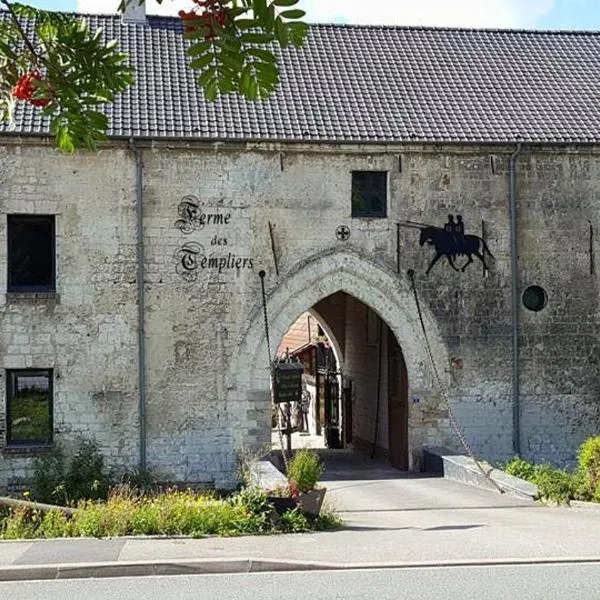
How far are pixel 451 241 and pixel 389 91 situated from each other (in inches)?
138

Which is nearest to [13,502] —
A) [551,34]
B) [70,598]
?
[70,598]

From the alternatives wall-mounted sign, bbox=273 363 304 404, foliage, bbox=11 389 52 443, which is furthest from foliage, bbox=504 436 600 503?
foliage, bbox=11 389 52 443

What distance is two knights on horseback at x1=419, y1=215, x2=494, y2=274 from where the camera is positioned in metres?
21.1

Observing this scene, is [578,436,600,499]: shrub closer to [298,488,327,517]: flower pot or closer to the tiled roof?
[298,488,327,517]: flower pot

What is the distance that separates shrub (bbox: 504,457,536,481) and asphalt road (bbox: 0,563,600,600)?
23.0 feet

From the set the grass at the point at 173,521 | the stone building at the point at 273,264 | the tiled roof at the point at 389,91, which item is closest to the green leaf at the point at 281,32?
the grass at the point at 173,521

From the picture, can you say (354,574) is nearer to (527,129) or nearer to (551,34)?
(527,129)

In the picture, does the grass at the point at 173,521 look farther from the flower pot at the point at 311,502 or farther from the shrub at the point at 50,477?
the shrub at the point at 50,477

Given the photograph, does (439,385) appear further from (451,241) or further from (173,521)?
(173,521)

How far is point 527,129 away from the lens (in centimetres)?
2161

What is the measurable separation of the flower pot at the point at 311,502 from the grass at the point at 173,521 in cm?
10

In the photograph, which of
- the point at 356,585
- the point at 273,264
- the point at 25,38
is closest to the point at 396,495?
the point at 273,264

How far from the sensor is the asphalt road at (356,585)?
9797mm

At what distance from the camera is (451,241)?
21.1 metres
